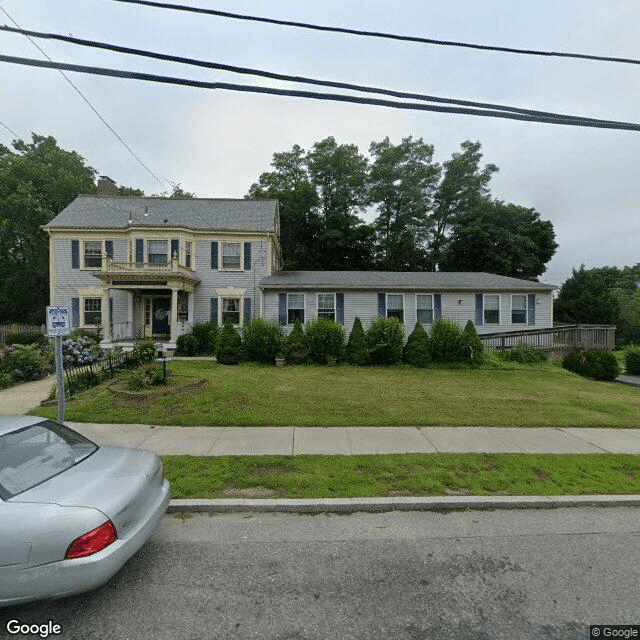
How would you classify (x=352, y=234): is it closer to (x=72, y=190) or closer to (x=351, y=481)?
(x=72, y=190)

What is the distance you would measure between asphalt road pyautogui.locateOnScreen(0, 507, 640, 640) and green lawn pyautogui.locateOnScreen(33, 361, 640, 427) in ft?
10.6

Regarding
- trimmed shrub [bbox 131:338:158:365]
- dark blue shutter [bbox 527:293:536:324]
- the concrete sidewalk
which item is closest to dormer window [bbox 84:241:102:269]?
trimmed shrub [bbox 131:338:158:365]

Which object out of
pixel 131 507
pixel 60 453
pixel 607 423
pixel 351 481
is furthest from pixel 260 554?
pixel 607 423

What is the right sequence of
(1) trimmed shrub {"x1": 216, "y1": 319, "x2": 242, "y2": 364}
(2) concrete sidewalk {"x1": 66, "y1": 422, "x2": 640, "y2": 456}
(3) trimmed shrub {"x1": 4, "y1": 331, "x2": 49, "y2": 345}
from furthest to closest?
(3) trimmed shrub {"x1": 4, "y1": 331, "x2": 49, "y2": 345} → (1) trimmed shrub {"x1": 216, "y1": 319, "x2": 242, "y2": 364} → (2) concrete sidewalk {"x1": 66, "y1": 422, "x2": 640, "y2": 456}

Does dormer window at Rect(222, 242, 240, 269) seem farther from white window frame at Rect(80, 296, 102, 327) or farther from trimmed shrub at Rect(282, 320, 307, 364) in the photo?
white window frame at Rect(80, 296, 102, 327)

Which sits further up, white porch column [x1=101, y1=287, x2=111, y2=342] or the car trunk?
white porch column [x1=101, y1=287, x2=111, y2=342]

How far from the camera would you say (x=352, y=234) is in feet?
113

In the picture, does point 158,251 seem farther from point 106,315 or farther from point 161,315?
point 106,315

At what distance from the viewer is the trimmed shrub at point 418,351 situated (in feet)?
46.4

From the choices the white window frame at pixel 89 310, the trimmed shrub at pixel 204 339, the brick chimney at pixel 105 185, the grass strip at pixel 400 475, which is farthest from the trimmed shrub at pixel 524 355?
the brick chimney at pixel 105 185

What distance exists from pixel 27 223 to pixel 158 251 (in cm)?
1839

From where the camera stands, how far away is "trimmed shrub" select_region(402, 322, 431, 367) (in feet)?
46.4

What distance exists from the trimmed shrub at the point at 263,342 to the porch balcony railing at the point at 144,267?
5.91 meters

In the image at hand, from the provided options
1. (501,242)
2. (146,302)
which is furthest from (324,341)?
(501,242)
